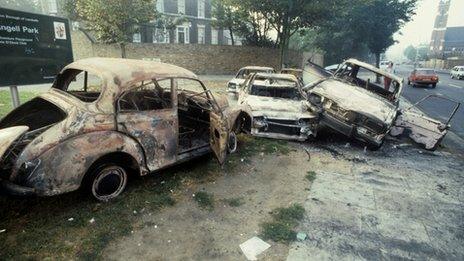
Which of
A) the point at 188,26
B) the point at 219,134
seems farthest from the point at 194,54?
the point at 219,134

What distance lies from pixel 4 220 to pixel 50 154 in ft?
3.83

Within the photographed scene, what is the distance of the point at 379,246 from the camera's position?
162 inches

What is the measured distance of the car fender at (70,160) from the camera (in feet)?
12.5

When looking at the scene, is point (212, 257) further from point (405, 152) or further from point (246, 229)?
point (405, 152)

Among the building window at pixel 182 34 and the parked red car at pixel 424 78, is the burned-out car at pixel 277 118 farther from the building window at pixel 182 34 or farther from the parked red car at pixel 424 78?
the building window at pixel 182 34

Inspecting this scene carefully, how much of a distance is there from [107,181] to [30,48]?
4.14 meters

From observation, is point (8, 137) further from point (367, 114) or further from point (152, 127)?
point (367, 114)

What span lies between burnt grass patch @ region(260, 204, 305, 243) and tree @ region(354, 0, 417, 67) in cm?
3038

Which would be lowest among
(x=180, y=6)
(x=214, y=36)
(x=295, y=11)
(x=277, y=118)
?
(x=277, y=118)

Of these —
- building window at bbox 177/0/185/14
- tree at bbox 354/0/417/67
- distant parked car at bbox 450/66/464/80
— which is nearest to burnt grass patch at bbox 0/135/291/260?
building window at bbox 177/0/185/14

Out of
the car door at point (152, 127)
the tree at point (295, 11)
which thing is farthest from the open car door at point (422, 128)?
the tree at point (295, 11)

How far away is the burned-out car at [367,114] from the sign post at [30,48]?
6166 mm

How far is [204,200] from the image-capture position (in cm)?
495

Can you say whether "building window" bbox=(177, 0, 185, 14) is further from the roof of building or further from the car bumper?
the roof of building
